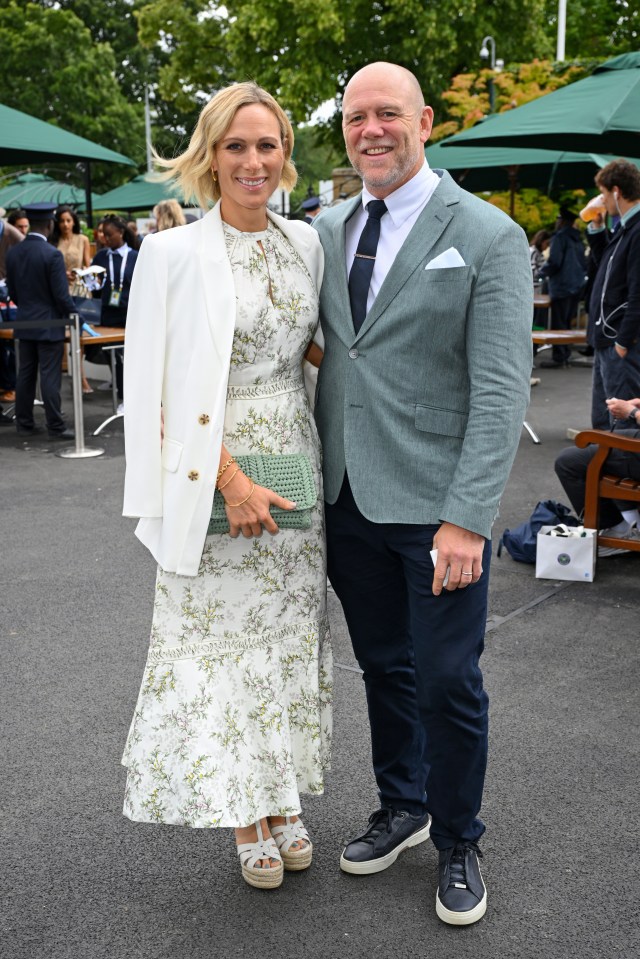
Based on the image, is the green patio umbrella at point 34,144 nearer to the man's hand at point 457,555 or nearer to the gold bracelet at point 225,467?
the gold bracelet at point 225,467

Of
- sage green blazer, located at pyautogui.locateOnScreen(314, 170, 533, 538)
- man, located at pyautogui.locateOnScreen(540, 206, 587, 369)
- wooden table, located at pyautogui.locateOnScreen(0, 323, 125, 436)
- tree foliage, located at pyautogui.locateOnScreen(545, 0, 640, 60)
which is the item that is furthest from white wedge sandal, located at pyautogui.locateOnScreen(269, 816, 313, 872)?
tree foliage, located at pyautogui.locateOnScreen(545, 0, 640, 60)

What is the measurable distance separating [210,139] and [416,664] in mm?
1481

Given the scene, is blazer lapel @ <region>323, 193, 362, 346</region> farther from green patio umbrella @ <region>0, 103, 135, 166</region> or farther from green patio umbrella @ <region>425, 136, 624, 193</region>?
green patio umbrella @ <region>425, 136, 624, 193</region>

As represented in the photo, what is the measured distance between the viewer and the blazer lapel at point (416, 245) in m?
2.68

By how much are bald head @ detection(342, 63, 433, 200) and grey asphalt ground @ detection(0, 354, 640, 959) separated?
1.93 m

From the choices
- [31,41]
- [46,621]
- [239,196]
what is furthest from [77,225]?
[31,41]

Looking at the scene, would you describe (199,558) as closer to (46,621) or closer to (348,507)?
(348,507)

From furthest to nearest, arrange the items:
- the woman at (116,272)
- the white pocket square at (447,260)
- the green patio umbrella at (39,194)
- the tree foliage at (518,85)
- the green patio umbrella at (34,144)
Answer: the green patio umbrella at (39,194)
the tree foliage at (518,85)
the woman at (116,272)
the green patio umbrella at (34,144)
the white pocket square at (447,260)

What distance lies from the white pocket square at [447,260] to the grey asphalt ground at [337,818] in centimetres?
173

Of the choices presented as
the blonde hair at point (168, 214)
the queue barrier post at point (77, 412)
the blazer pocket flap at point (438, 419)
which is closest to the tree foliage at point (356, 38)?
the blonde hair at point (168, 214)

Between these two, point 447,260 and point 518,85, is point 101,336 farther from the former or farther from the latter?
point 518,85

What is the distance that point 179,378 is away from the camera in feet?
9.21

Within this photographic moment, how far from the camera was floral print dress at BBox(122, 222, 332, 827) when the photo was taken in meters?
2.89

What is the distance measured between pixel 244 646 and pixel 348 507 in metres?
0.48
